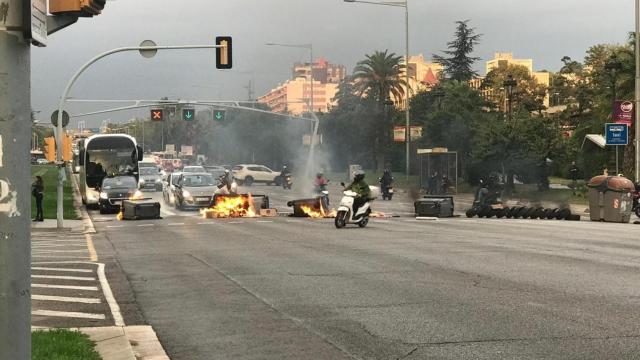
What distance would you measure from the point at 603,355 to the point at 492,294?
3626 mm

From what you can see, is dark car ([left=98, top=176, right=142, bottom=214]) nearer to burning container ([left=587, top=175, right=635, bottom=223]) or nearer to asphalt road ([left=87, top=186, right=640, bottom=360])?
asphalt road ([left=87, top=186, right=640, bottom=360])

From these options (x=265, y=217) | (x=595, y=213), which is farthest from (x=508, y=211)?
(x=265, y=217)

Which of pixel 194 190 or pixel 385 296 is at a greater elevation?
pixel 194 190

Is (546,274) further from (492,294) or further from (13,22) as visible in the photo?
(13,22)

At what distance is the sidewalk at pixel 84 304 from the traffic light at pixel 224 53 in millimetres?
14478

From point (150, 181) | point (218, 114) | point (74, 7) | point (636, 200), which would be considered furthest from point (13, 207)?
point (150, 181)

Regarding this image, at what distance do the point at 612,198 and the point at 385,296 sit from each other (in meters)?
21.4

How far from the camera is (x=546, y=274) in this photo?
12.7 metres

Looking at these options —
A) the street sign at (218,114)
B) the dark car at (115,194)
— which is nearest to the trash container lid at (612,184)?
the dark car at (115,194)

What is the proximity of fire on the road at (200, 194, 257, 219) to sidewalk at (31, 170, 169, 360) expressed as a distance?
13435mm

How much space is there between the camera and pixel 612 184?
2950 cm

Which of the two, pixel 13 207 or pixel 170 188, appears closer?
pixel 13 207

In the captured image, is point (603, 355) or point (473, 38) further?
point (473, 38)

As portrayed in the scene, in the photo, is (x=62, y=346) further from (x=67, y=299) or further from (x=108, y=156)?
(x=108, y=156)
